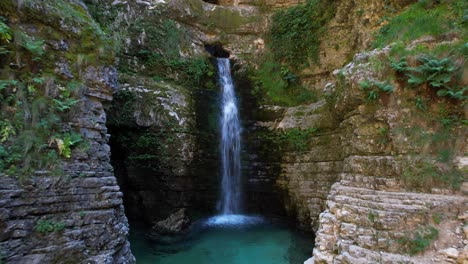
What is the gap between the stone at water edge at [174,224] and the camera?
31.6 feet

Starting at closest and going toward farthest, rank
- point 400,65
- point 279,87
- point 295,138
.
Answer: point 400,65 → point 295,138 → point 279,87

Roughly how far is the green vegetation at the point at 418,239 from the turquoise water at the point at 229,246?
3524 mm

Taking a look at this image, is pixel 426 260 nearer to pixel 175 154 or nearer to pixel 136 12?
pixel 175 154

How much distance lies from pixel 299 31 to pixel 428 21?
22.4 feet

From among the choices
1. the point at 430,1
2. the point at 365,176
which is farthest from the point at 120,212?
the point at 430,1

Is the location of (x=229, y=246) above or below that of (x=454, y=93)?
below

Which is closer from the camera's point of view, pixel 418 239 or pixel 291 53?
pixel 418 239

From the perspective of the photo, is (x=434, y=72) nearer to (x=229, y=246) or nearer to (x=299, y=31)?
(x=229, y=246)

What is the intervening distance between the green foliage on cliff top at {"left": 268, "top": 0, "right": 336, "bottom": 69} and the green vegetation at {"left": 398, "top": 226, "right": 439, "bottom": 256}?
8.77 m

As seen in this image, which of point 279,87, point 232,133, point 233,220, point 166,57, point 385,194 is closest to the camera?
point 385,194

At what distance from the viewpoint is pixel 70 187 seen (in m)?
5.09

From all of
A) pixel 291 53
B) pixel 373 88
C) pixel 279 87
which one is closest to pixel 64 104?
pixel 373 88

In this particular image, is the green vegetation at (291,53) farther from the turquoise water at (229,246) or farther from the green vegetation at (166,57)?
the turquoise water at (229,246)

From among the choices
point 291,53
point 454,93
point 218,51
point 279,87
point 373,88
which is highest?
point 218,51
